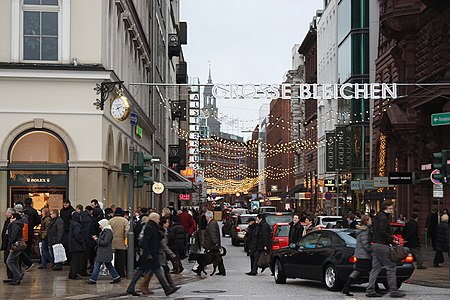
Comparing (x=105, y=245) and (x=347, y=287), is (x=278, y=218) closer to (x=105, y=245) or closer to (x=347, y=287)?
(x=105, y=245)

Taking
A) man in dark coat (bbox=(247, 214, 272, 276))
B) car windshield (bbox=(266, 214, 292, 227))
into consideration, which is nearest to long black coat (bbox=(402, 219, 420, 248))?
man in dark coat (bbox=(247, 214, 272, 276))

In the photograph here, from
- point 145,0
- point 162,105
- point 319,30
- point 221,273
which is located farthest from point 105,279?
point 319,30

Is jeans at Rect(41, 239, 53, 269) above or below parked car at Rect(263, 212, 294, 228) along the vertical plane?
below

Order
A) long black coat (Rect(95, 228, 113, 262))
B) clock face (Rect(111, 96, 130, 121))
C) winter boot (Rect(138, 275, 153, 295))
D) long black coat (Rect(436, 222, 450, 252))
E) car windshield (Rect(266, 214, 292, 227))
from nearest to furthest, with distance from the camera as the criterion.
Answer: winter boot (Rect(138, 275, 153, 295))
long black coat (Rect(95, 228, 113, 262))
long black coat (Rect(436, 222, 450, 252))
clock face (Rect(111, 96, 130, 121))
car windshield (Rect(266, 214, 292, 227))

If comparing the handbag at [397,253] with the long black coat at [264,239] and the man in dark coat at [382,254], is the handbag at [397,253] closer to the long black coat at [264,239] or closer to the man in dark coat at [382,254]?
the man in dark coat at [382,254]

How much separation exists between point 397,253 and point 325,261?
8.01 ft

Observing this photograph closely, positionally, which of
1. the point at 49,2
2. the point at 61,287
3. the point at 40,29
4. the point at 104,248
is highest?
the point at 49,2

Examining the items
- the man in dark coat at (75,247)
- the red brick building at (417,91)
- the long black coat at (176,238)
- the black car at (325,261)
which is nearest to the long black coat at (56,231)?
the man in dark coat at (75,247)

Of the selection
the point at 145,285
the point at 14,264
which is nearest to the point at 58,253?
the point at 14,264

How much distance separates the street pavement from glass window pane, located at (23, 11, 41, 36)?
8.27 meters

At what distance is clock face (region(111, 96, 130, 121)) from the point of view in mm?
29484

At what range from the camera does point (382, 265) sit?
18547 millimetres

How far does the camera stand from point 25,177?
100 feet

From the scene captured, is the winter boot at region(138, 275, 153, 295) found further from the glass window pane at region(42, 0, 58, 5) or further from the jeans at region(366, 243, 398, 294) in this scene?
the glass window pane at region(42, 0, 58, 5)
